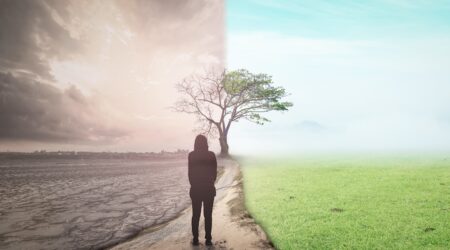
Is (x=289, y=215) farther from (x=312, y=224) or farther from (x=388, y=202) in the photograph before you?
(x=388, y=202)

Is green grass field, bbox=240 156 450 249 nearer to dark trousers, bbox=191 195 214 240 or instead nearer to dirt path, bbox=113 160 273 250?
dirt path, bbox=113 160 273 250

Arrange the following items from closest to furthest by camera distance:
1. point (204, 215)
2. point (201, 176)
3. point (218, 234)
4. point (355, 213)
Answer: point (201, 176) < point (204, 215) < point (218, 234) < point (355, 213)

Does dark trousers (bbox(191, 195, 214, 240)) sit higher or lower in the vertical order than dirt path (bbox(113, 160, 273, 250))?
higher

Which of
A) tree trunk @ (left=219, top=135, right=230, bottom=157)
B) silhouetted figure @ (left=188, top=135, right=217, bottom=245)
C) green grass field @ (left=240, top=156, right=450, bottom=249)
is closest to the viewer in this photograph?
green grass field @ (left=240, top=156, right=450, bottom=249)

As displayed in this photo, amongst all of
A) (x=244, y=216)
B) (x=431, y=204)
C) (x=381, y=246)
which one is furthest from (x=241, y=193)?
(x=381, y=246)

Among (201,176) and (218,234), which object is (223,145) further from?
(201,176)

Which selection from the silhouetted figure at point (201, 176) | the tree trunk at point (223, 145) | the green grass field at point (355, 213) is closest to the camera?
the green grass field at point (355, 213)

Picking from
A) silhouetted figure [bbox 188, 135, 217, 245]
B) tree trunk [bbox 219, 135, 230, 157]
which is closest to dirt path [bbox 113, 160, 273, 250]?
silhouetted figure [bbox 188, 135, 217, 245]

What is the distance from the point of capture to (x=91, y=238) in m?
11.3

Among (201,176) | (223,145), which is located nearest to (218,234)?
(201,176)

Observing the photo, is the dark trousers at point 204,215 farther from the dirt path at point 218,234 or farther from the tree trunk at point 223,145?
the tree trunk at point 223,145

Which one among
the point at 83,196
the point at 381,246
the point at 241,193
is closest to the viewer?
the point at 381,246

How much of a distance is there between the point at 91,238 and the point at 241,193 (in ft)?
28.0

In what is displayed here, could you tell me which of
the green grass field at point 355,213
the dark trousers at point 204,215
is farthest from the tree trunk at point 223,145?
the dark trousers at point 204,215
